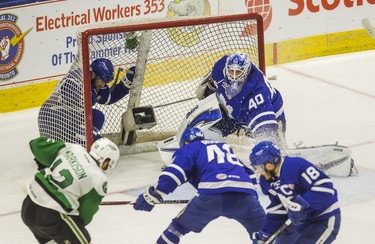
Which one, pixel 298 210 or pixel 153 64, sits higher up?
pixel 298 210

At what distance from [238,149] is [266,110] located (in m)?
0.53

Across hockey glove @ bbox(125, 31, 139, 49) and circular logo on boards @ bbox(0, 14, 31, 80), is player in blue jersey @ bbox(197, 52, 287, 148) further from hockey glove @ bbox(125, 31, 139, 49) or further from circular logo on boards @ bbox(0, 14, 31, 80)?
circular logo on boards @ bbox(0, 14, 31, 80)

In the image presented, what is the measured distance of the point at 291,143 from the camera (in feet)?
26.9

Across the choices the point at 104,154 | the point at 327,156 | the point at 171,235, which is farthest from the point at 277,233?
the point at 327,156

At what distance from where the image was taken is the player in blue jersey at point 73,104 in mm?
7605

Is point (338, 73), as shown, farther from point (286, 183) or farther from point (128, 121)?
point (286, 183)

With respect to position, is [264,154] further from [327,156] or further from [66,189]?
[327,156]

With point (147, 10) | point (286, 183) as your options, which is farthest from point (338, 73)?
point (286, 183)

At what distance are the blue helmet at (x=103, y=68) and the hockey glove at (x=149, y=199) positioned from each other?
189cm

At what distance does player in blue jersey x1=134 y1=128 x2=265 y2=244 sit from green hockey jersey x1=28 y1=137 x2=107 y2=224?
0.44 m

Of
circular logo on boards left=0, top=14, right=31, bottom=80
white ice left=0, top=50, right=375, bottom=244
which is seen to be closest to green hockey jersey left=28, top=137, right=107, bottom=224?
white ice left=0, top=50, right=375, bottom=244

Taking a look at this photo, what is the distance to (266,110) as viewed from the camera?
7172 millimetres

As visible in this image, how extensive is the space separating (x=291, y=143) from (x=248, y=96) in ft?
3.53

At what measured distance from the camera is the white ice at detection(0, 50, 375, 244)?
6.66 m
